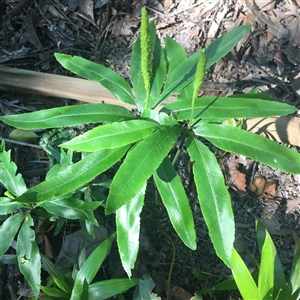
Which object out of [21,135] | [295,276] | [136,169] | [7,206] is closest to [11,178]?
[7,206]

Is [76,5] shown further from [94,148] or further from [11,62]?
[94,148]

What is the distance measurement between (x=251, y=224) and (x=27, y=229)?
128 cm

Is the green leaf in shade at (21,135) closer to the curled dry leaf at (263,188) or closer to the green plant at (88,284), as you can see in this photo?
the green plant at (88,284)

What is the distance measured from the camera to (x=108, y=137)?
1399 millimetres

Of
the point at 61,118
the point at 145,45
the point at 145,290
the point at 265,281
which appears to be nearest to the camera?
the point at 145,45

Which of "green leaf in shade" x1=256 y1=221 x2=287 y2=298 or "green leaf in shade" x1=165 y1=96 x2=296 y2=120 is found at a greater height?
"green leaf in shade" x1=165 y1=96 x2=296 y2=120

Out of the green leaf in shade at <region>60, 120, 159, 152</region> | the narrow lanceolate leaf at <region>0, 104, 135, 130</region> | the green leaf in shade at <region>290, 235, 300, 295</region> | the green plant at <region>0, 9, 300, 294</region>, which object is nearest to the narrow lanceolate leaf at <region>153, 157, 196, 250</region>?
the green plant at <region>0, 9, 300, 294</region>

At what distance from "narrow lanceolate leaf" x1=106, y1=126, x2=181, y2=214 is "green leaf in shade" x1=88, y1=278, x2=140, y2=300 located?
60 cm

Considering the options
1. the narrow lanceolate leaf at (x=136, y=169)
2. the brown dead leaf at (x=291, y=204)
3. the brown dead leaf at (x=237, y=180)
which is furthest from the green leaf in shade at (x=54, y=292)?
the brown dead leaf at (x=291, y=204)

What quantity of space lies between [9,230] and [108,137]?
0.73 m

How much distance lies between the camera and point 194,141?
1.50 m

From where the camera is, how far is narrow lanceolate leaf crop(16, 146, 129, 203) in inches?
55.1

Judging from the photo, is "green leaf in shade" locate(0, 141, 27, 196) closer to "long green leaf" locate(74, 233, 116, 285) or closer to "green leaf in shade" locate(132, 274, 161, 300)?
"long green leaf" locate(74, 233, 116, 285)

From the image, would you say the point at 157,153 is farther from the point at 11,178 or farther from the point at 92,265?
the point at 11,178
